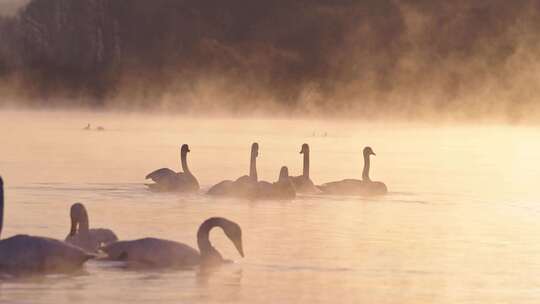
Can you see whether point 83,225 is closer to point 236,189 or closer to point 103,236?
point 103,236

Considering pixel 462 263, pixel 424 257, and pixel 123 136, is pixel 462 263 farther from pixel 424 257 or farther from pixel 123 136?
pixel 123 136

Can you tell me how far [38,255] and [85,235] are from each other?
2001 mm

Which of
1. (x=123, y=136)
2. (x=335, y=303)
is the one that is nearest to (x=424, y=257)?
(x=335, y=303)

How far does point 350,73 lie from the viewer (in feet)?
298

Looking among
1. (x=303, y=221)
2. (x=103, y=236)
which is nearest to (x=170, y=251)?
(x=103, y=236)

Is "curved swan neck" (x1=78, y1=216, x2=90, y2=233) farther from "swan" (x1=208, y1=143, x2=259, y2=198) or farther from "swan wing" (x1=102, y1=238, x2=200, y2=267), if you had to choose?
"swan" (x1=208, y1=143, x2=259, y2=198)

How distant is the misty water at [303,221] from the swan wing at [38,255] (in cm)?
22

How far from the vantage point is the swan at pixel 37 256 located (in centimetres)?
1605

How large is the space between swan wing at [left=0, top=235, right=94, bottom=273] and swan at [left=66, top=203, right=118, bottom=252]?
1392 mm

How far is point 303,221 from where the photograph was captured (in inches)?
890

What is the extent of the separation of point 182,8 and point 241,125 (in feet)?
143

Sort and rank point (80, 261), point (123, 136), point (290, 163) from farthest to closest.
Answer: point (123, 136), point (290, 163), point (80, 261)

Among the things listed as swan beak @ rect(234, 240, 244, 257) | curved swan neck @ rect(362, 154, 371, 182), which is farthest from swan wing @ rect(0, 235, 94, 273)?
curved swan neck @ rect(362, 154, 371, 182)

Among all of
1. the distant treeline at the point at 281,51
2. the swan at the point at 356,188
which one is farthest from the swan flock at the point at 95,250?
the distant treeline at the point at 281,51
